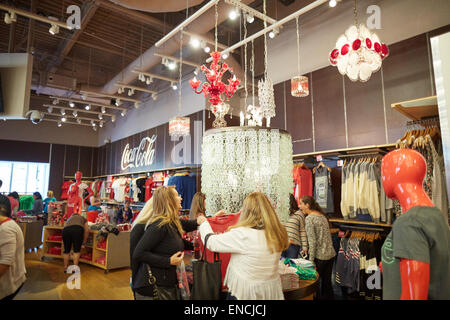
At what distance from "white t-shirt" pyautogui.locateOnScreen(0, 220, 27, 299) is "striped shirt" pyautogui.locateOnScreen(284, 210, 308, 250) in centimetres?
301

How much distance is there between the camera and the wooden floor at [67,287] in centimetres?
427

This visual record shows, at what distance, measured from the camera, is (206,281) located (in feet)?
6.41

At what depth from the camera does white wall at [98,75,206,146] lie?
8.30 metres

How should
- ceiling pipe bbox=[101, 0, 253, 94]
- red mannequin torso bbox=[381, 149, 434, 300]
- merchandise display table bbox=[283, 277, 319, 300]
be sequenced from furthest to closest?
ceiling pipe bbox=[101, 0, 253, 94] → merchandise display table bbox=[283, 277, 319, 300] → red mannequin torso bbox=[381, 149, 434, 300]

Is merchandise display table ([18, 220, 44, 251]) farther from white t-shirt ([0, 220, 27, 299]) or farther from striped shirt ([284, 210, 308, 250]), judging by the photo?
striped shirt ([284, 210, 308, 250])

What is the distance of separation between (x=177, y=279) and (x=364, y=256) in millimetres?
2968

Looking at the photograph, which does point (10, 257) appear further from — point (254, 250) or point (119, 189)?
point (119, 189)

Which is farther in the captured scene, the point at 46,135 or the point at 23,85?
the point at 46,135

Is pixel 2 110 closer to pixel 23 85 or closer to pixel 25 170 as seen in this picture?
pixel 23 85

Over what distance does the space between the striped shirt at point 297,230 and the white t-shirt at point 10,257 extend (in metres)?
3.01

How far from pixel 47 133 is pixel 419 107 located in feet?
44.8

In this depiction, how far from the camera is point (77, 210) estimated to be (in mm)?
6969

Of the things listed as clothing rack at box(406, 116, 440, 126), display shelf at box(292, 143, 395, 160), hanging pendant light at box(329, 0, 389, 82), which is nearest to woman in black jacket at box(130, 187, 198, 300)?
hanging pendant light at box(329, 0, 389, 82)
